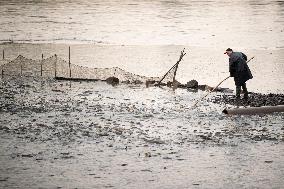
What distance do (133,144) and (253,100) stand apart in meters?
6.74

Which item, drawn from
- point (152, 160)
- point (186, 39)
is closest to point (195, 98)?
point (152, 160)

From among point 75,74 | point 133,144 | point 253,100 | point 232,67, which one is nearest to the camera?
point 133,144

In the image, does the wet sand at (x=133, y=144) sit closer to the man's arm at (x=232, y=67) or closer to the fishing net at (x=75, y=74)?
the man's arm at (x=232, y=67)

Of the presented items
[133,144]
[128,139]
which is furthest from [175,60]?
[133,144]

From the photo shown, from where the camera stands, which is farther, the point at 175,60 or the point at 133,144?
the point at 175,60

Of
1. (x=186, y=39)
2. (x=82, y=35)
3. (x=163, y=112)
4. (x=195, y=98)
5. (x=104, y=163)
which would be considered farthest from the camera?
(x=82, y=35)

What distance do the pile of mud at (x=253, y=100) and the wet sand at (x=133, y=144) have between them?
66cm

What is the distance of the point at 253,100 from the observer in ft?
55.8

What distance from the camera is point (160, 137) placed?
40.3ft

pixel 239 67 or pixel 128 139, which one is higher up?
pixel 239 67

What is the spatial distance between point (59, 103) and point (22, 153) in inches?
244

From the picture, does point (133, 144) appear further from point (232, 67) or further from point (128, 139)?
point (232, 67)

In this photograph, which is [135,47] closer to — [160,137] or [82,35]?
[82,35]

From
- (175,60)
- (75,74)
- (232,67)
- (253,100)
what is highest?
(232,67)
